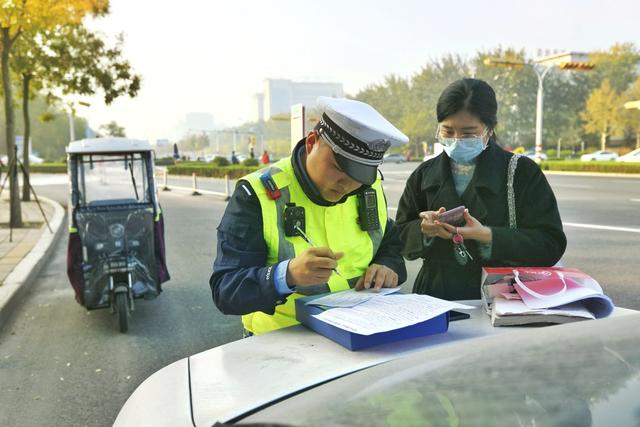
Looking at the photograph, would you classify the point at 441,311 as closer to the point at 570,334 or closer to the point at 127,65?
the point at 570,334

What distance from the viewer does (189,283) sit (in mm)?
6832

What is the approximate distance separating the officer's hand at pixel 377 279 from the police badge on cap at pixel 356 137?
1.02 ft

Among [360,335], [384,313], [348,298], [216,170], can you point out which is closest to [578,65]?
[216,170]

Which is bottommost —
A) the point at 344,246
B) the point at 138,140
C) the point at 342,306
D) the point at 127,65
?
the point at 342,306

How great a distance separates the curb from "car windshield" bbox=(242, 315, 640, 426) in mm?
5196

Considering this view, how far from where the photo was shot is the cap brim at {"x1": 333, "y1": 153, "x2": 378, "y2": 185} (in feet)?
5.58

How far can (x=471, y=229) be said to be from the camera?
7.14 ft

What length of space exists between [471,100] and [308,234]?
1.05m

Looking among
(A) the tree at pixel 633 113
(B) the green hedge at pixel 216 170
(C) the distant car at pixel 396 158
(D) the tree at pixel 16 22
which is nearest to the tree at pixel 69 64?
(D) the tree at pixel 16 22

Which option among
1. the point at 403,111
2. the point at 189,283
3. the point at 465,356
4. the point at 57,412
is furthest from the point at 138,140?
the point at 403,111

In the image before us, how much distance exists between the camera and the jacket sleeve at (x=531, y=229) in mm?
2225

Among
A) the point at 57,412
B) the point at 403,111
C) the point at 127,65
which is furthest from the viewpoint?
the point at 403,111

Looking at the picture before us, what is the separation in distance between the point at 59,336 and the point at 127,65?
13.0 meters

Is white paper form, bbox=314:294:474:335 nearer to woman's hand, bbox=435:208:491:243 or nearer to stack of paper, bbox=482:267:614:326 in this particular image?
stack of paper, bbox=482:267:614:326
